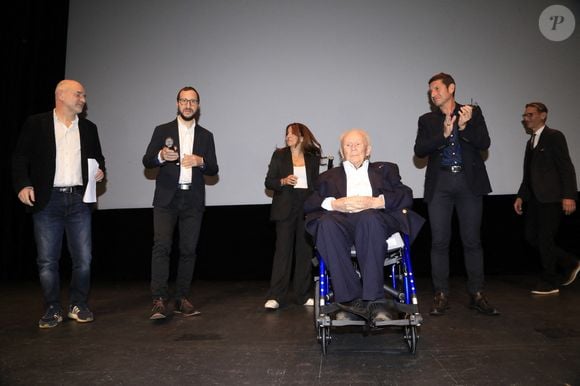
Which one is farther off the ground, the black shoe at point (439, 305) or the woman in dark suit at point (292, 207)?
the woman in dark suit at point (292, 207)

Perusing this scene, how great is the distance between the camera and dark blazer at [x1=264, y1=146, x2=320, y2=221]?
349cm

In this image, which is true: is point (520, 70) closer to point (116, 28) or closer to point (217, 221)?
point (217, 221)

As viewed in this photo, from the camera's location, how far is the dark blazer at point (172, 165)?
3.15 m

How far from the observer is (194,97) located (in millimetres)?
3180

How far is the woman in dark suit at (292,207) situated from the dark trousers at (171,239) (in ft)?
1.91

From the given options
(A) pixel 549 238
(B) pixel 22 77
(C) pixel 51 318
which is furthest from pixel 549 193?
(B) pixel 22 77

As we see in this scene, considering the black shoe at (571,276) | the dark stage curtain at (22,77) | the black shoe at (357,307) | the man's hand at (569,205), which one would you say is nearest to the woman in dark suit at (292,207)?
the black shoe at (357,307)

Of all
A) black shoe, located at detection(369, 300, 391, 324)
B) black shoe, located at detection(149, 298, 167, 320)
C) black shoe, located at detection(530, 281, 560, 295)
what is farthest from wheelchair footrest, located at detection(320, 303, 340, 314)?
black shoe, located at detection(530, 281, 560, 295)

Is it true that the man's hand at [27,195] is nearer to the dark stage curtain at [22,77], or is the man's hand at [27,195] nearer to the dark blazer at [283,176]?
the dark blazer at [283,176]

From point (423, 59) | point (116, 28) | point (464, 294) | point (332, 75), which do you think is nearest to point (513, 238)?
point (464, 294)

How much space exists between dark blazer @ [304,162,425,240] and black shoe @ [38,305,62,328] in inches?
63.7

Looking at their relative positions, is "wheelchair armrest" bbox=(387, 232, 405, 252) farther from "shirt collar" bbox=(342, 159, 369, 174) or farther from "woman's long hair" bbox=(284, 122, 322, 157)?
"woman's long hair" bbox=(284, 122, 322, 157)

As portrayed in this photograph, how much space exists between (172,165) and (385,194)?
139cm

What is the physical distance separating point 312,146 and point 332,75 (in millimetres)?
1251
